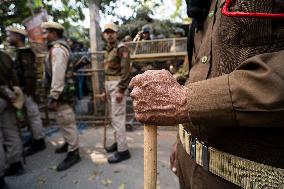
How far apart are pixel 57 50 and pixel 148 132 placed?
3623 mm

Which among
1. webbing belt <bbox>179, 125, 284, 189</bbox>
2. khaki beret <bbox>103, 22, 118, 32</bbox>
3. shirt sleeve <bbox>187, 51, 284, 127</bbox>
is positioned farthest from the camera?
khaki beret <bbox>103, 22, 118, 32</bbox>

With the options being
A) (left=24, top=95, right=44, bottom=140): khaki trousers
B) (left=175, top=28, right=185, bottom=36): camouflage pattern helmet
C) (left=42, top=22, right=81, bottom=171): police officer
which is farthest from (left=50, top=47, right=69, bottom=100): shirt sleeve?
(left=175, top=28, right=185, bottom=36): camouflage pattern helmet

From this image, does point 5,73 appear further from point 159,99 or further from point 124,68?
point 159,99

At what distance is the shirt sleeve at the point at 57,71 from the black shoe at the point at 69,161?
0.96 m

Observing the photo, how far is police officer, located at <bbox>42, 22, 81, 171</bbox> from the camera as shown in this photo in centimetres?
440

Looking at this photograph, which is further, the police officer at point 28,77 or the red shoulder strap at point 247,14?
the police officer at point 28,77

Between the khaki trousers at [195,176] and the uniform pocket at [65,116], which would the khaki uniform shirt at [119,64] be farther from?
the khaki trousers at [195,176]

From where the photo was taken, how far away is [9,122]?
4438 mm

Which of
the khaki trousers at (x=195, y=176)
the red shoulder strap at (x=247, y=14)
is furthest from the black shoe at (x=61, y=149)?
the red shoulder strap at (x=247, y=14)

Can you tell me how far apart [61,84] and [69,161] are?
121 cm

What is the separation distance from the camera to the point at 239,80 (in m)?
0.90

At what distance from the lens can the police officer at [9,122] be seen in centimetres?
421

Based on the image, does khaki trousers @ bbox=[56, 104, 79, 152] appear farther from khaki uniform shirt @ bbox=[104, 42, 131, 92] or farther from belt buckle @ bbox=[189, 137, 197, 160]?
belt buckle @ bbox=[189, 137, 197, 160]

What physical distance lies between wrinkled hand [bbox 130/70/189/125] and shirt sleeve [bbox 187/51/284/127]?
0.16 feet
